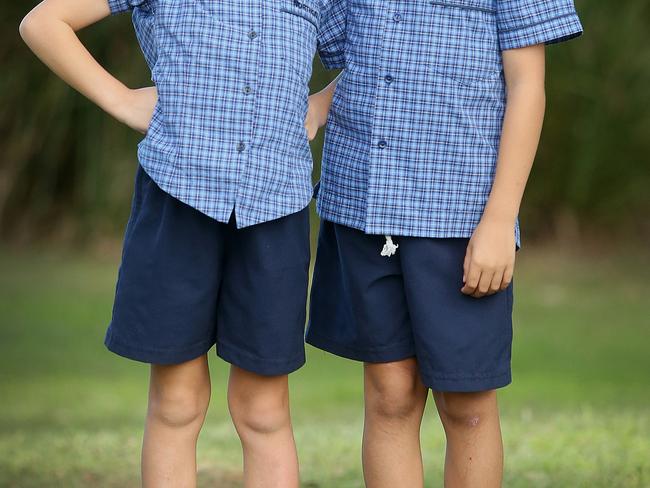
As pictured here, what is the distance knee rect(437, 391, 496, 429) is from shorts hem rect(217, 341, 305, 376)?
0.32 metres

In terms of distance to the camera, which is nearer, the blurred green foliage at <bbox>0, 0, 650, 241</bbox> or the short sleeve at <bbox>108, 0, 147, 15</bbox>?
the short sleeve at <bbox>108, 0, 147, 15</bbox>

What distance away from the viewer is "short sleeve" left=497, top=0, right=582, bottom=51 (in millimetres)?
1815

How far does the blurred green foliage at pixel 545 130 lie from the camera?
241 inches

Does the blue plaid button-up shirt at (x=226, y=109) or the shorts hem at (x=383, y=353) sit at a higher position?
the blue plaid button-up shirt at (x=226, y=109)

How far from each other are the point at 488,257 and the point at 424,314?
15 centimetres

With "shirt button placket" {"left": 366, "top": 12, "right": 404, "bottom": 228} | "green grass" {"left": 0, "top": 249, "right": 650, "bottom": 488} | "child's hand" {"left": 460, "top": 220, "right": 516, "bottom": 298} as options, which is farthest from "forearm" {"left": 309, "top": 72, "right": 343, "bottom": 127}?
"green grass" {"left": 0, "top": 249, "right": 650, "bottom": 488}

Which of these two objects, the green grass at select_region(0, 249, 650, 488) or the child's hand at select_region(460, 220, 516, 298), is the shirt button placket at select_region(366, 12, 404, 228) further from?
the green grass at select_region(0, 249, 650, 488)

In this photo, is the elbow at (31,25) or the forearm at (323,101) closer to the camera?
the elbow at (31,25)

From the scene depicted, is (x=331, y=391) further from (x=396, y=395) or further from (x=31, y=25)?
(x=31, y=25)

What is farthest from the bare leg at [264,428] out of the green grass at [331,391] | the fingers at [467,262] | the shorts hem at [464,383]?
the green grass at [331,391]

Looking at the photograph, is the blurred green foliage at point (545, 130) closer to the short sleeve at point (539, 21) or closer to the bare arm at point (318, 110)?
the bare arm at point (318, 110)

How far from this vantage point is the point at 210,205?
68.8 inches

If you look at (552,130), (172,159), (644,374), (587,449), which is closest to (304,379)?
(644,374)

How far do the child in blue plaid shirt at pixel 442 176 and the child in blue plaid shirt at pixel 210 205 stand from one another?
109 millimetres
